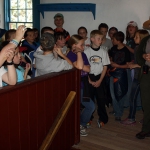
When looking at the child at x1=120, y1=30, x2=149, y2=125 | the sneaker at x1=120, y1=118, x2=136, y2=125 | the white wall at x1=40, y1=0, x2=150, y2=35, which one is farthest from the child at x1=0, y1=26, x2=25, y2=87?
the white wall at x1=40, y1=0, x2=150, y2=35

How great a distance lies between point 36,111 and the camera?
224 cm

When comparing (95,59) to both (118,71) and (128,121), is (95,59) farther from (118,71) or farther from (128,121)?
(128,121)

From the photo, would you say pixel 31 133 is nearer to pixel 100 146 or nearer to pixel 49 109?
pixel 49 109

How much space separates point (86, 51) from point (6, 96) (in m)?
1.70

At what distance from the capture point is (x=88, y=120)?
135 inches

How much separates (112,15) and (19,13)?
262 centimetres

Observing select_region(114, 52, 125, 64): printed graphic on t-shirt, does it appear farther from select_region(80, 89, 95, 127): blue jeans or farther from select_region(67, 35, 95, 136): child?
select_region(80, 89, 95, 127): blue jeans

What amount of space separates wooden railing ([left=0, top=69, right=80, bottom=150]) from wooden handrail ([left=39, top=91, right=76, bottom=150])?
4cm

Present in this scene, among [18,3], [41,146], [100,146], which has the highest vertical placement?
[18,3]

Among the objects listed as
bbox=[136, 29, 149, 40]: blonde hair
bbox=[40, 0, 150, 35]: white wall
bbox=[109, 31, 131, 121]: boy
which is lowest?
bbox=[109, 31, 131, 121]: boy

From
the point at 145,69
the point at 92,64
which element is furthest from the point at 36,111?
the point at 145,69

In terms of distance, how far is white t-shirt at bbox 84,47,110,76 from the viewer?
11.0 feet

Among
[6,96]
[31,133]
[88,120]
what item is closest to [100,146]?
[88,120]

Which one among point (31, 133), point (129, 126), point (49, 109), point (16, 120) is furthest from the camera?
point (129, 126)
